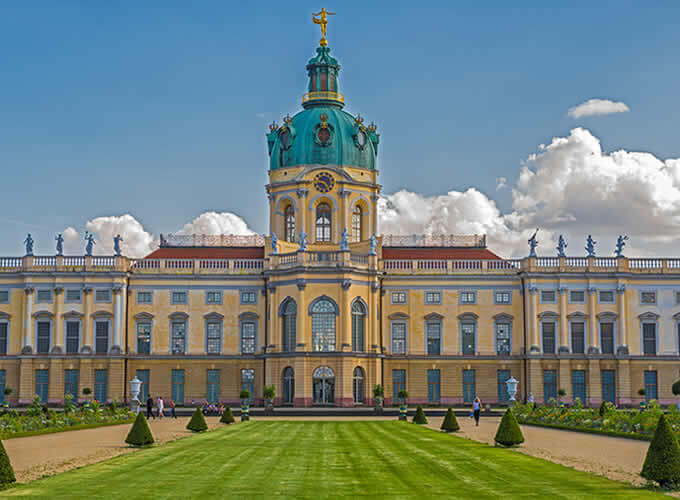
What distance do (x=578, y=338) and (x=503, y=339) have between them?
20.3 ft

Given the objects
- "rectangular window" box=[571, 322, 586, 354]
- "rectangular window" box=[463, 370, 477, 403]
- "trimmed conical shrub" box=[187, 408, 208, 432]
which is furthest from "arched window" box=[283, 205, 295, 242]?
"trimmed conical shrub" box=[187, 408, 208, 432]

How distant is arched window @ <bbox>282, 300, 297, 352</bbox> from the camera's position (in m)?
75.4

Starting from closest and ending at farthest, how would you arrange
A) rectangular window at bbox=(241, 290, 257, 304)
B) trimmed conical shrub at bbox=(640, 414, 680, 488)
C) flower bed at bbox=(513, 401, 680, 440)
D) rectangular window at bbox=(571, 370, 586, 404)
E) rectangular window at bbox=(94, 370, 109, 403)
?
trimmed conical shrub at bbox=(640, 414, 680, 488), flower bed at bbox=(513, 401, 680, 440), rectangular window at bbox=(94, 370, 109, 403), rectangular window at bbox=(571, 370, 586, 404), rectangular window at bbox=(241, 290, 257, 304)

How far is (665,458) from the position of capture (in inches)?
957

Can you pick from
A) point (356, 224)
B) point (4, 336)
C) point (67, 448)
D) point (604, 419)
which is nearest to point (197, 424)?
point (67, 448)

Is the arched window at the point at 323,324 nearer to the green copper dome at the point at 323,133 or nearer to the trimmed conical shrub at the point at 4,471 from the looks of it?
the green copper dome at the point at 323,133

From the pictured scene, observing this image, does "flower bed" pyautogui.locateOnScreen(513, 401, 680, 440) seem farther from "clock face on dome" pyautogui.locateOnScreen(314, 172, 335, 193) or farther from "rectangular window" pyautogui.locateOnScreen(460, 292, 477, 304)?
"clock face on dome" pyautogui.locateOnScreen(314, 172, 335, 193)

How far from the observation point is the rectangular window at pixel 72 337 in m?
78.4

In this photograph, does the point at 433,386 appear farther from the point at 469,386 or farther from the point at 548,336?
the point at 548,336

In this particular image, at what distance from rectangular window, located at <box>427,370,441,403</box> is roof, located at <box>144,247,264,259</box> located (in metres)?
18.6

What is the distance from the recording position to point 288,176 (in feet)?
273

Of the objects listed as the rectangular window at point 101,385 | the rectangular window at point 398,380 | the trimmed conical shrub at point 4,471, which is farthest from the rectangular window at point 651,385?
the trimmed conical shrub at point 4,471

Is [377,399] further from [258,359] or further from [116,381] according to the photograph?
[116,381]

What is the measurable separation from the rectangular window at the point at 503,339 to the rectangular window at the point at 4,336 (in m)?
41.0
